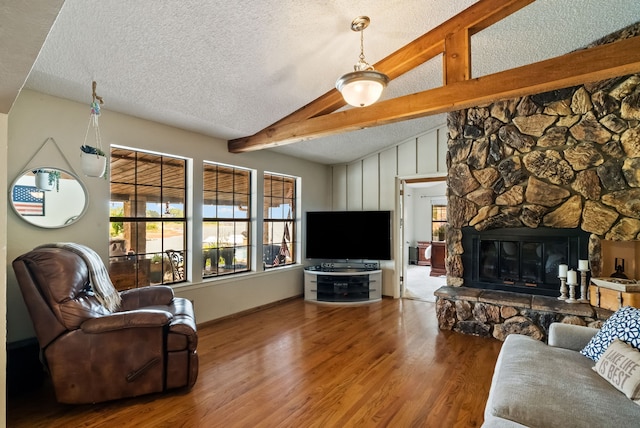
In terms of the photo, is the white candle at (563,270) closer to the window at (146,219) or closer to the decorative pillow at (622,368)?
the decorative pillow at (622,368)

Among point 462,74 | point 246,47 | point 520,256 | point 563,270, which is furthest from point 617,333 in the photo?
point 246,47

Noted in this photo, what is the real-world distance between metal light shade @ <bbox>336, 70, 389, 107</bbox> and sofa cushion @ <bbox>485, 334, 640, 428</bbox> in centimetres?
198

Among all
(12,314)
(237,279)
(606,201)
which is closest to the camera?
(12,314)

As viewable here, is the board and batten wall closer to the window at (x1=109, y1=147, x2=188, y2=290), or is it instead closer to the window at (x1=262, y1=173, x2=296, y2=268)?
the window at (x1=262, y1=173, x2=296, y2=268)

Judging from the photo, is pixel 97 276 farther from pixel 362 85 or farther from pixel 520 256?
pixel 520 256

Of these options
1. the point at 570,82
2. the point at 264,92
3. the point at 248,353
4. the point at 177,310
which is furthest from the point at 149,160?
the point at 570,82

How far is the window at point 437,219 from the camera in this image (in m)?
9.06

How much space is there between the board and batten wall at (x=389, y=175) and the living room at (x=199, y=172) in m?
0.02

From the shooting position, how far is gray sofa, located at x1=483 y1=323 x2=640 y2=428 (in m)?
1.47

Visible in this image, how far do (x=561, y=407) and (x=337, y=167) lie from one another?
203 inches

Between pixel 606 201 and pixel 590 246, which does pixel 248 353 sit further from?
pixel 606 201

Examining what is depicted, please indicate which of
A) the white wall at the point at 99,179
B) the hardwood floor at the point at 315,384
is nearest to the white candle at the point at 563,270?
the hardwood floor at the point at 315,384

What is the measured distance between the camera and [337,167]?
6.28 m

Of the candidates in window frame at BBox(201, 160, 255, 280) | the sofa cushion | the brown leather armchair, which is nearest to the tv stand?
window frame at BBox(201, 160, 255, 280)
